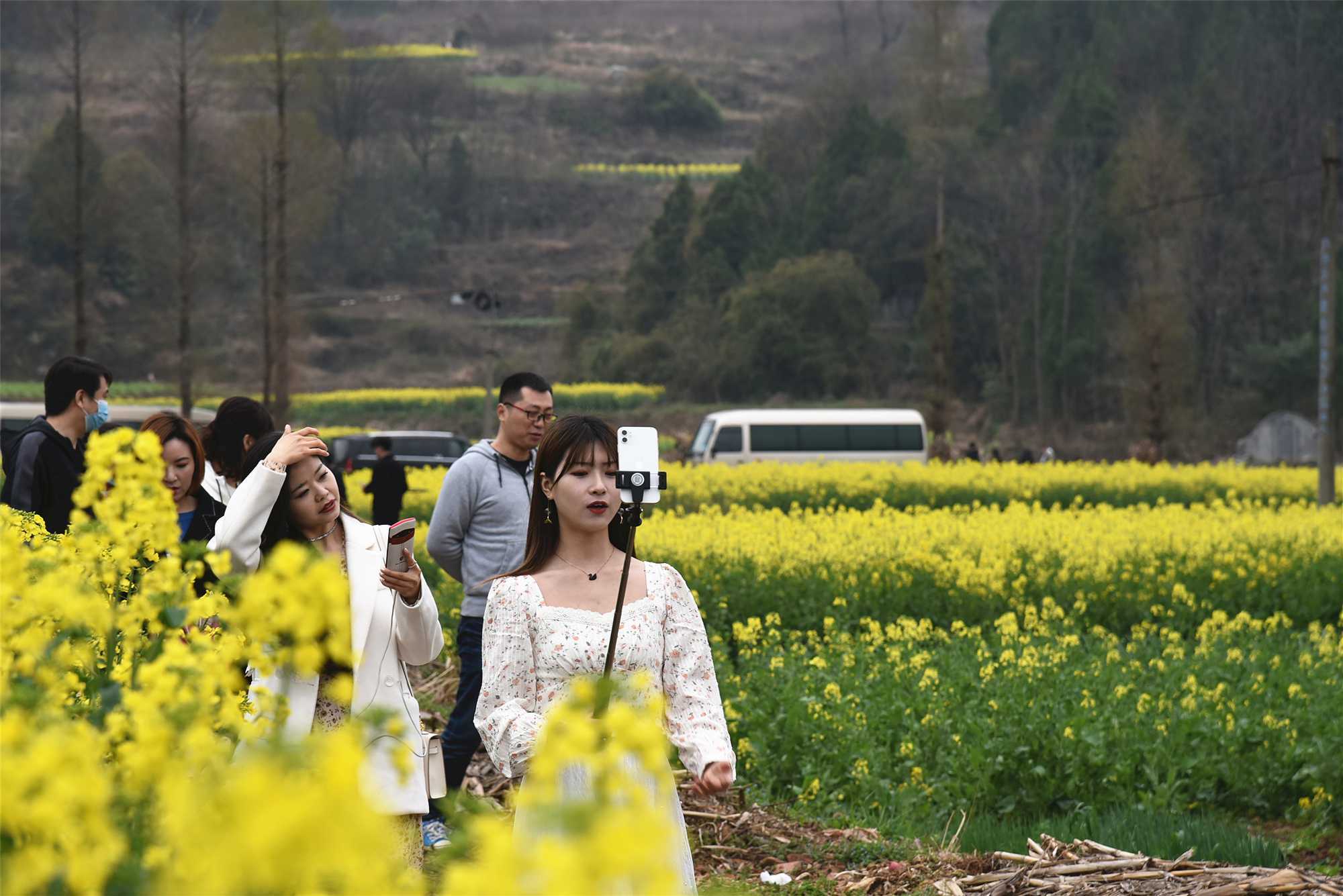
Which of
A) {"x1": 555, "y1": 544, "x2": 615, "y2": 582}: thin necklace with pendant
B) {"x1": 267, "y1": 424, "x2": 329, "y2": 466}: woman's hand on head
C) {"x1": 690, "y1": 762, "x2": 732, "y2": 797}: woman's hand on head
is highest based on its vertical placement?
{"x1": 267, "y1": 424, "x2": 329, "y2": 466}: woman's hand on head

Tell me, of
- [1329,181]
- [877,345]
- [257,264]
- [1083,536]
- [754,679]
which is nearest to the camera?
[754,679]

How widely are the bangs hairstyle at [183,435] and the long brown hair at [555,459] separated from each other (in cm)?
165

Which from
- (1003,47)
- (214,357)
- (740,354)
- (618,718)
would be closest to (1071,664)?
(618,718)

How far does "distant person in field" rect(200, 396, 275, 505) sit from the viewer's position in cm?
579

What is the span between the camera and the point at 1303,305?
54.4 metres

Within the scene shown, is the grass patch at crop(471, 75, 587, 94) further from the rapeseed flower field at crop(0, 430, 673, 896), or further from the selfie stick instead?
the rapeseed flower field at crop(0, 430, 673, 896)

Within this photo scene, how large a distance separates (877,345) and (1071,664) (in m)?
52.7

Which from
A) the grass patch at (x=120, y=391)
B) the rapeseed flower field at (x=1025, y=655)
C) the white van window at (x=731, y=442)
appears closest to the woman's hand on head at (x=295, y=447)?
the rapeseed flower field at (x=1025, y=655)

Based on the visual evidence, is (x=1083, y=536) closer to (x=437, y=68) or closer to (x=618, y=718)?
(x=618, y=718)

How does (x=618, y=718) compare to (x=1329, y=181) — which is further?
(x=1329, y=181)

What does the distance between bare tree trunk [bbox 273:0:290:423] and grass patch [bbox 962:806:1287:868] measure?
29.4 meters

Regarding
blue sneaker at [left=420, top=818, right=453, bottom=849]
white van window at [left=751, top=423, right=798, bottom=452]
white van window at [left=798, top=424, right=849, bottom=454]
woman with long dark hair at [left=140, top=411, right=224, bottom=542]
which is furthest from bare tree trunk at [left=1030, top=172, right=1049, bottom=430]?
woman with long dark hair at [left=140, top=411, right=224, bottom=542]

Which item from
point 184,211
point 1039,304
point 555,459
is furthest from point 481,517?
point 1039,304

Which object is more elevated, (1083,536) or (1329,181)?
(1329,181)
